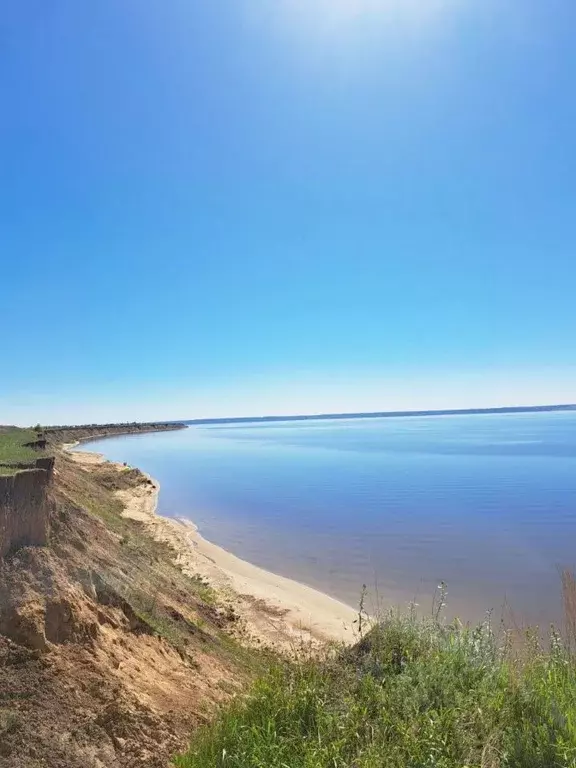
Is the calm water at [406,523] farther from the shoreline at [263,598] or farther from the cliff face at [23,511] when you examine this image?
the cliff face at [23,511]

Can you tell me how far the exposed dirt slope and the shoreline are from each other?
98.9 inches

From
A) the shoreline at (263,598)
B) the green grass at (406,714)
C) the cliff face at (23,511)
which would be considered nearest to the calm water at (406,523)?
the shoreline at (263,598)

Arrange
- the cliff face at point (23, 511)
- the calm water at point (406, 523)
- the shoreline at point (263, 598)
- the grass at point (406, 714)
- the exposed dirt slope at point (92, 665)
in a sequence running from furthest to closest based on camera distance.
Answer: the calm water at point (406, 523) → the shoreline at point (263, 598) → the cliff face at point (23, 511) → the exposed dirt slope at point (92, 665) → the grass at point (406, 714)

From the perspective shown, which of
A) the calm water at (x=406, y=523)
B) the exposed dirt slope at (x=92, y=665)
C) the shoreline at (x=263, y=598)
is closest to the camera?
the exposed dirt slope at (x=92, y=665)

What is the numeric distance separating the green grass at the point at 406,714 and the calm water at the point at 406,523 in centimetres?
869

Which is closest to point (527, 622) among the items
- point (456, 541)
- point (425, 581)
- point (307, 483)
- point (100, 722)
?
point (425, 581)

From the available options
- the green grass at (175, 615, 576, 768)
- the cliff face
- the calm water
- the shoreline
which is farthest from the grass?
the calm water

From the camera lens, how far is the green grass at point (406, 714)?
441 centimetres

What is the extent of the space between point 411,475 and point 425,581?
2375 centimetres

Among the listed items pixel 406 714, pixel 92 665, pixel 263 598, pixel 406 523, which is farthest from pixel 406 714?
pixel 406 523

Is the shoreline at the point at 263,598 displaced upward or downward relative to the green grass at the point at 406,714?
downward

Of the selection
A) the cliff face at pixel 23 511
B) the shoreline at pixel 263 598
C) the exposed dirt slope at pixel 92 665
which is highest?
the cliff face at pixel 23 511

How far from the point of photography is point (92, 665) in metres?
6.53

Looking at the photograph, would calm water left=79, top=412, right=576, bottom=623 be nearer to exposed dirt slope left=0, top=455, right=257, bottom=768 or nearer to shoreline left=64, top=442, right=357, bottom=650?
shoreline left=64, top=442, right=357, bottom=650
